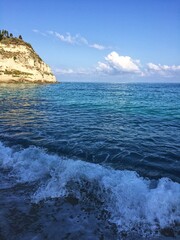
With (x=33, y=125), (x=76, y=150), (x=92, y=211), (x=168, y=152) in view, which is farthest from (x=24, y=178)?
(x=33, y=125)

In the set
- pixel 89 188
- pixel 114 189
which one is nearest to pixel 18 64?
pixel 89 188

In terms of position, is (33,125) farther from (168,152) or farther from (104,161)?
(168,152)

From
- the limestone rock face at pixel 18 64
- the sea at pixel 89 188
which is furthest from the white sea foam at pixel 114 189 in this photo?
the limestone rock face at pixel 18 64

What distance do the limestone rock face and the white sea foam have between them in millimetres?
108255

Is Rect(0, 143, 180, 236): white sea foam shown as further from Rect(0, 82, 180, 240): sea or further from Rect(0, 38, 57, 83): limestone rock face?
Rect(0, 38, 57, 83): limestone rock face

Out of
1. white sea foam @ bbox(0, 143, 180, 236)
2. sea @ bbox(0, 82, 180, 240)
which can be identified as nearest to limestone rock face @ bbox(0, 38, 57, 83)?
sea @ bbox(0, 82, 180, 240)

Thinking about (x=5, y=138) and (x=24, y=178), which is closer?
(x=24, y=178)

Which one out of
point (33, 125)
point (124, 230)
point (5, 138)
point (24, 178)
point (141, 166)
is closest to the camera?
point (124, 230)

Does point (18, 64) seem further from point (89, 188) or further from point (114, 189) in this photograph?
point (114, 189)

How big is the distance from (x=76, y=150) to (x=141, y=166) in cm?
421

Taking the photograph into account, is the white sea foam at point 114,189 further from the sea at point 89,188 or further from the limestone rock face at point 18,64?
the limestone rock face at point 18,64

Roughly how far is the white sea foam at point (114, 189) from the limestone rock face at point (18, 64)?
108m

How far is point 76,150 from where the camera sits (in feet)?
45.8

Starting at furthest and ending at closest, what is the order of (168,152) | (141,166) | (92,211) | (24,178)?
(168,152)
(141,166)
(24,178)
(92,211)
